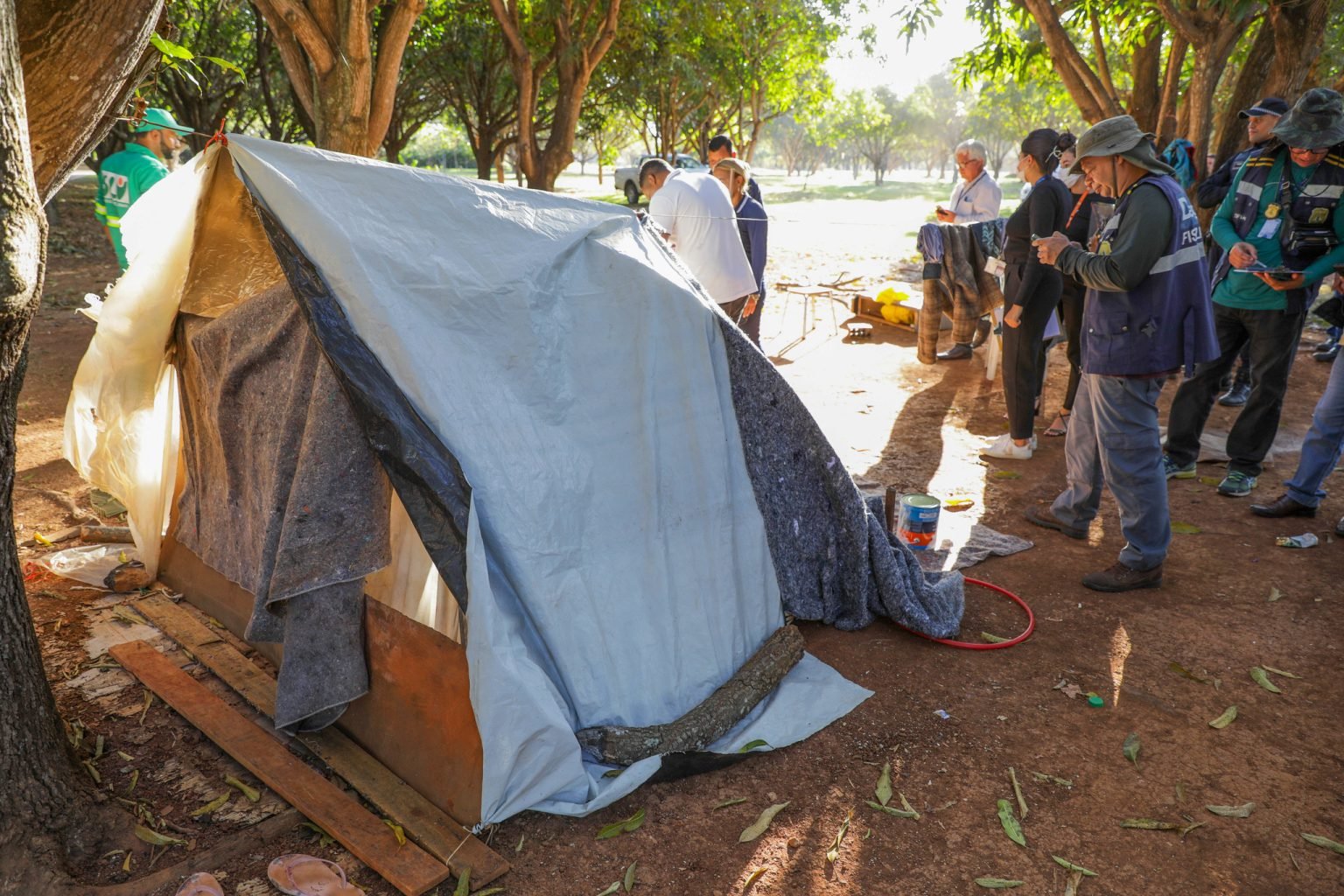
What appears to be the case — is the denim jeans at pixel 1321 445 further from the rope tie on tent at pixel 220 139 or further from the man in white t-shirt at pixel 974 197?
the rope tie on tent at pixel 220 139

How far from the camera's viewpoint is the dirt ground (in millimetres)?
2562

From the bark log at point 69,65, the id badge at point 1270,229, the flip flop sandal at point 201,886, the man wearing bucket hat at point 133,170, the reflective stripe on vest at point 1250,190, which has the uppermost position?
the bark log at point 69,65

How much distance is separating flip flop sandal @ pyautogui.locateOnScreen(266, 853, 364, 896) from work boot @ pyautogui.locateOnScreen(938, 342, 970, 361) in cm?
744

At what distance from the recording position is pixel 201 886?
2.37 metres

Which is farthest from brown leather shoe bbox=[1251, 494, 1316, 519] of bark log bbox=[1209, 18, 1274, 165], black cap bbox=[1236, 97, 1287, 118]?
bark log bbox=[1209, 18, 1274, 165]

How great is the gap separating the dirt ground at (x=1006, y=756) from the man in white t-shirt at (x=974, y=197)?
10.9ft

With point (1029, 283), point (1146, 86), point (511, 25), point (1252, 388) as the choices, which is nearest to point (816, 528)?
point (1029, 283)

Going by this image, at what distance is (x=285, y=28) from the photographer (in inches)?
231

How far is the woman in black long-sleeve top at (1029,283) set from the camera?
530cm

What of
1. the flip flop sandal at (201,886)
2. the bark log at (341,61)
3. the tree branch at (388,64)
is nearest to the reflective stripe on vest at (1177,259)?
the flip flop sandal at (201,886)

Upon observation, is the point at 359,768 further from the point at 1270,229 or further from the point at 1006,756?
the point at 1270,229

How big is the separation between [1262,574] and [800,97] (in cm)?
3090

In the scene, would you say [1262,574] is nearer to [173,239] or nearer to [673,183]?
[673,183]

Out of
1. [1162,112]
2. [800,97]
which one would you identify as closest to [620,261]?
[1162,112]
